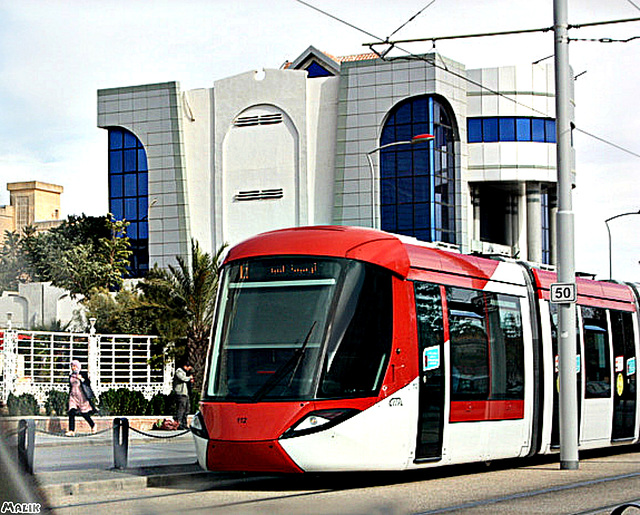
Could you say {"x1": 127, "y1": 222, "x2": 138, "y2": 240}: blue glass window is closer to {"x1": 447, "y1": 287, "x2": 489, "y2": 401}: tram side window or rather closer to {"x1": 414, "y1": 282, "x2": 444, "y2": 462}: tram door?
{"x1": 447, "y1": 287, "x2": 489, "y2": 401}: tram side window

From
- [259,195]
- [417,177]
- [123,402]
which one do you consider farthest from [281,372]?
[259,195]

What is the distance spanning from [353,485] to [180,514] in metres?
10.1

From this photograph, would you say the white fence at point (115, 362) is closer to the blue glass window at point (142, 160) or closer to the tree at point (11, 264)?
the tree at point (11, 264)

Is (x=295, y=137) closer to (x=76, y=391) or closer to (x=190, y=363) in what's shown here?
(x=190, y=363)

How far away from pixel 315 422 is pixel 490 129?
192 feet

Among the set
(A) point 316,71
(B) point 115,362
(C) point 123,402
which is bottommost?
(C) point 123,402

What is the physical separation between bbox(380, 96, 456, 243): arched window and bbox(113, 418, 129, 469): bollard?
4888 centimetres

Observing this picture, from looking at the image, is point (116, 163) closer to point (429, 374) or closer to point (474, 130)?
point (474, 130)

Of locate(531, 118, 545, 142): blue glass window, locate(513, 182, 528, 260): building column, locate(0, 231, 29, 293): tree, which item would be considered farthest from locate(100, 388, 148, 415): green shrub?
locate(513, 182, 528, 260): building column

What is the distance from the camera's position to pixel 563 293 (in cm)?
1589

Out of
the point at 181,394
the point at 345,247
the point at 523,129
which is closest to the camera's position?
the point at 345,247

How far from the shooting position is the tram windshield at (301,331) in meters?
12.3

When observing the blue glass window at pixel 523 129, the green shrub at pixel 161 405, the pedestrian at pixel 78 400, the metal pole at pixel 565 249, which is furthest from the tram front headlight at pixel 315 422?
the blue glass window at pixel 523 129

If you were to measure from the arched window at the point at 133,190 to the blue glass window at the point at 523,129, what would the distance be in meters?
24.4
